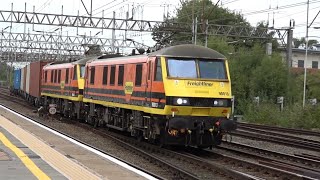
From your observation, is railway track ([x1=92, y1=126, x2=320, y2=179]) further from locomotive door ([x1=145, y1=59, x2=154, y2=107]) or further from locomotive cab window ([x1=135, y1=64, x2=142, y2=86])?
locomotive cab window ([x1=135, y1=64, x2=142, y2=86])

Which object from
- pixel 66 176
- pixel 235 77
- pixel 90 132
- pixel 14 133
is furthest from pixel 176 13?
pixel 66 176

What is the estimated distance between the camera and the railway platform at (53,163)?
9406 mm

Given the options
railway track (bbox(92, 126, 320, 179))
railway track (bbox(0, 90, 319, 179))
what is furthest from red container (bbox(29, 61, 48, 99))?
railway track (bbox(92, 126, 320, 179))

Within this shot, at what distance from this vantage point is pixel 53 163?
35.1ft

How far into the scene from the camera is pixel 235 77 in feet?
144

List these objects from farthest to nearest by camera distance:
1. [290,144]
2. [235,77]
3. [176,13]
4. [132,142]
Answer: [176,13]
[235,77]
[290,144]
[132,142]

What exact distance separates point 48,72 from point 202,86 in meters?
21.9

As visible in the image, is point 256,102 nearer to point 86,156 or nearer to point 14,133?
point 14,133

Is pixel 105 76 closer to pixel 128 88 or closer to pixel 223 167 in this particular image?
pixel 128 88

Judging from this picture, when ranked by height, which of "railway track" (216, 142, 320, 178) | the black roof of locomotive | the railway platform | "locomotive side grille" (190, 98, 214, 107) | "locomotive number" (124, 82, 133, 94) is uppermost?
the black roof of locomotive

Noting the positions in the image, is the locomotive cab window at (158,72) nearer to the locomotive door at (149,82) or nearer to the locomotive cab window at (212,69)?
the locomotive door at (149,82)

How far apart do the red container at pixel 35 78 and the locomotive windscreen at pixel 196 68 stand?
24151 millimetres

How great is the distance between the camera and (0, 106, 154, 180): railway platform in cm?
941

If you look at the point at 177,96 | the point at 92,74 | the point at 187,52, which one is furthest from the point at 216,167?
the point at 92,74
